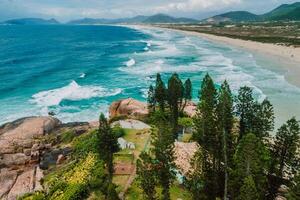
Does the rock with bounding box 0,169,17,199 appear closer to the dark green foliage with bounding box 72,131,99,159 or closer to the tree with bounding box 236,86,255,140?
the dark green foliage with bounding box 72,131,99,159

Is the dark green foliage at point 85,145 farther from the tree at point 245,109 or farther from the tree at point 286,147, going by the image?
the tree at point 286,147

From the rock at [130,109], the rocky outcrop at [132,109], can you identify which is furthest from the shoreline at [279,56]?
the rock at [130,109]

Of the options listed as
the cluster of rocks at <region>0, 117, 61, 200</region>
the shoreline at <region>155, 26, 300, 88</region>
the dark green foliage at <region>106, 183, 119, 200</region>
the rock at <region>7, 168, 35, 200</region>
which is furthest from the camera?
the shoreline at <region>155, 26, 300, 88</region>

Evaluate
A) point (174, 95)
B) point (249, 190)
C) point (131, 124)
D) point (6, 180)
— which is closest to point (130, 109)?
point (131, 124)

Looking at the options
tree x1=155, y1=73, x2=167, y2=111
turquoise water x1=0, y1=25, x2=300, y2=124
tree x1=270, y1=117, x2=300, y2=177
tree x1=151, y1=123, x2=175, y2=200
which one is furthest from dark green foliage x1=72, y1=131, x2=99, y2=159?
turquoise water x1=0, y1=25, x2=300, y2=124

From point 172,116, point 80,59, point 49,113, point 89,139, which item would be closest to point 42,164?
point 89,139

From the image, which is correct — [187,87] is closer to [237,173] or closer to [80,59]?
[237,173]
